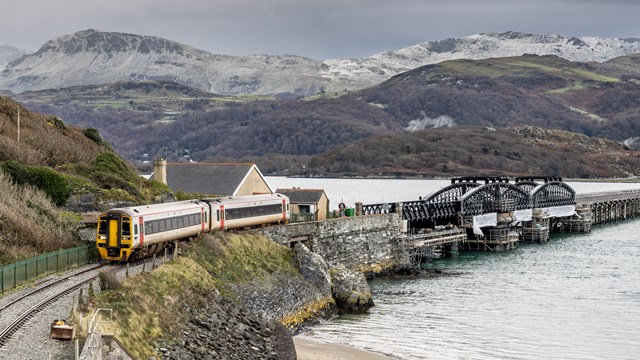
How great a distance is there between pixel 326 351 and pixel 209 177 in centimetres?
3415

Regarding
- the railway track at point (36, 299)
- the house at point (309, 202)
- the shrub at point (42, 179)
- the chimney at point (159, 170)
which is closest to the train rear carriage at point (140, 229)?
the railway track at point (36, 299)

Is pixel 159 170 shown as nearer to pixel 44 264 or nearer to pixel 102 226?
pixel 102 226

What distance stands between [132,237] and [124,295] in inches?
381

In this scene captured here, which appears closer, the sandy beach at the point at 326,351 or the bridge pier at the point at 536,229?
the sandy beach at the point at 326,351

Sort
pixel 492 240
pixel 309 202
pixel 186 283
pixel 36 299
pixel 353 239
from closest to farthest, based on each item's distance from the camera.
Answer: pixel 36 299 < pixel 186 283 < pixel 353 239 < pixel 309 202 < pixel 492 240

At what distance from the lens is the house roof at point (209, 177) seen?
68.8 meters

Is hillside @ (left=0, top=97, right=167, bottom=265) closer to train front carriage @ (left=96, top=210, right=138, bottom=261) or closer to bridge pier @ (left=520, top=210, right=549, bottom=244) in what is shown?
train front carriage @ (left=96, top=210, right=138, bottom=261)

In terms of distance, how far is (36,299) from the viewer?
32.8 m

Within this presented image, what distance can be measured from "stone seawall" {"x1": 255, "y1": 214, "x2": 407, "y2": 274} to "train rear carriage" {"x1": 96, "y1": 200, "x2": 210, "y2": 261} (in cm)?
740

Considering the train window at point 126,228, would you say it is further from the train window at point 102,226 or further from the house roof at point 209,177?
the house roof at point 209,177

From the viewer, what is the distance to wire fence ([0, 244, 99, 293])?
3500 centimetres

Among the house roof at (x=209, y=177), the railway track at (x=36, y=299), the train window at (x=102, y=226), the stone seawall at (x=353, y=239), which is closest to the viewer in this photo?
the railway track at (x=36, y=299)

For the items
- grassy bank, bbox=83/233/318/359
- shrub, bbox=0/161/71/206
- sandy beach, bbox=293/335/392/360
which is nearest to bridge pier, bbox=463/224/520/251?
grassy bank, bbox=83/233/318/359

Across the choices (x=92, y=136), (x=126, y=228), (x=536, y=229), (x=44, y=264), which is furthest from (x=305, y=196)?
(x=536, y=229)
